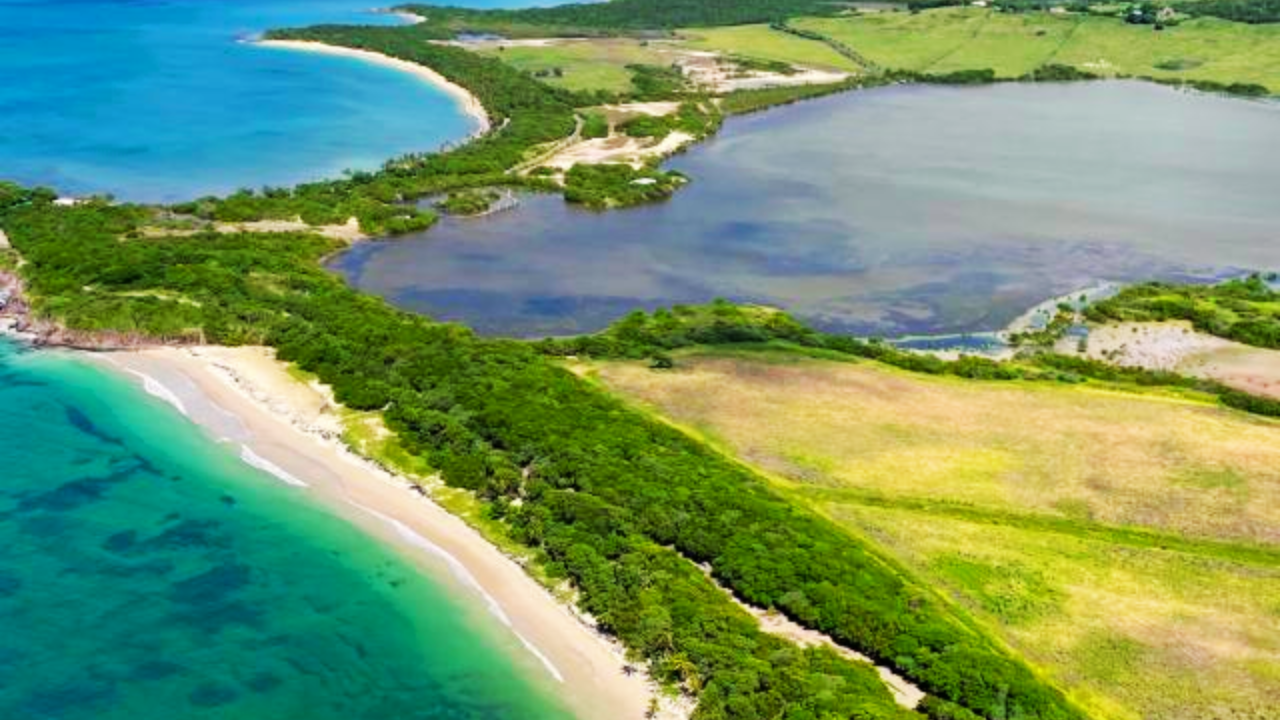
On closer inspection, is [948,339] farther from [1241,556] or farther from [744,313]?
[1241,556]

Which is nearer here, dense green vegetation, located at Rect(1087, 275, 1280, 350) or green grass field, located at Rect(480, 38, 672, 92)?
dense green vegetation, located at Rect(1087, 275, 1280, 350)

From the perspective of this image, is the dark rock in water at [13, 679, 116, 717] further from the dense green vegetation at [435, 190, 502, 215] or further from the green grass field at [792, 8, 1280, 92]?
the green grass field at [792, 8, 1280, 92]

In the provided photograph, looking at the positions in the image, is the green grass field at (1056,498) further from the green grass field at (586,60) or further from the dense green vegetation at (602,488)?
the green grass field at (586,60)

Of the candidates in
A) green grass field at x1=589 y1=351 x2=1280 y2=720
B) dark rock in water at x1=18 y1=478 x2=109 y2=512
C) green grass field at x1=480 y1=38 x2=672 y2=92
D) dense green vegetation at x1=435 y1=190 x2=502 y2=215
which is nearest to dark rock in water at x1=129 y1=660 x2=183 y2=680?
dark rock in water at x1=18 y1=478 x2=109 y2=512

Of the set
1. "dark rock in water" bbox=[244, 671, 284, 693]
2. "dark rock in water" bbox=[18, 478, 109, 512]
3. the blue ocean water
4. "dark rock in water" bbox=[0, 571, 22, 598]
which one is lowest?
"dark rock in water" bbox=[244, 671, 284, 693]

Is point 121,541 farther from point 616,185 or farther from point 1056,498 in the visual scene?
point 616,185

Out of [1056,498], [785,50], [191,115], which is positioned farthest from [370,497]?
[785,50]

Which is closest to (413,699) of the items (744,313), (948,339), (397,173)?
(744,313)

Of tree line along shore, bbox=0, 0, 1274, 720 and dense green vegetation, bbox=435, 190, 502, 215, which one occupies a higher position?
dense green vegetation, bbox=435, 190, 502, 215
